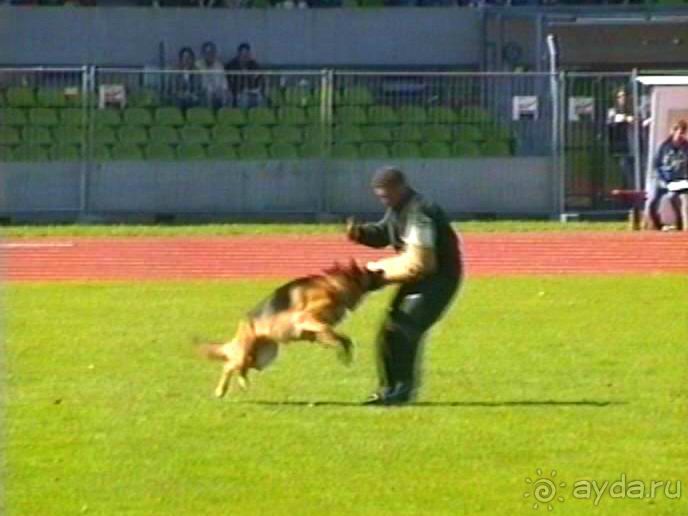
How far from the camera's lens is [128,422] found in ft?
45.9

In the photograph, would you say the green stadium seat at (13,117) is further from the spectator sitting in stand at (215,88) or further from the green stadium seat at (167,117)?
the spectator sitting in stand at (215,88)

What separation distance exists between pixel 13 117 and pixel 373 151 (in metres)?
5.71

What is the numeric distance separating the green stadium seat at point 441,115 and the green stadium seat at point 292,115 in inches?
81.6

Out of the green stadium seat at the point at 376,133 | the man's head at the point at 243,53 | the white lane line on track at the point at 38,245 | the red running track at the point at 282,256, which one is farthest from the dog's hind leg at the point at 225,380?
the man's head at the point at 243,53

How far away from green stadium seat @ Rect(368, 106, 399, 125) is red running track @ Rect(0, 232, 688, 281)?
400 cm

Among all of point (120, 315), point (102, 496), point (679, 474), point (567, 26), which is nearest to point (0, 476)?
point (102, 496)

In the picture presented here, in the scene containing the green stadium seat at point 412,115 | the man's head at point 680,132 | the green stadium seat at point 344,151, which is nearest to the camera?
the man's head at point 680,132

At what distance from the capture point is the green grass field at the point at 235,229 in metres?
31.8

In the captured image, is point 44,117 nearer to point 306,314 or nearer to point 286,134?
point 286,134

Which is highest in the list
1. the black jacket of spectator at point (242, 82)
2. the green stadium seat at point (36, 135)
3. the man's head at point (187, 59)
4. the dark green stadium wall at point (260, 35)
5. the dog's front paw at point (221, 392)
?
the dark green stadium wall at point (260, 35)

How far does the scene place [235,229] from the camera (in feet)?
107

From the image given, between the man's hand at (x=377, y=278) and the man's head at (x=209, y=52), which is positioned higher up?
the man's head at (x=209, y=52)

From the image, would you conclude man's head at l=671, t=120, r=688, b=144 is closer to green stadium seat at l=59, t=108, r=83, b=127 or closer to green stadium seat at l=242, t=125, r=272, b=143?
green stadium seat at l=242, t=125, r=272, b=143

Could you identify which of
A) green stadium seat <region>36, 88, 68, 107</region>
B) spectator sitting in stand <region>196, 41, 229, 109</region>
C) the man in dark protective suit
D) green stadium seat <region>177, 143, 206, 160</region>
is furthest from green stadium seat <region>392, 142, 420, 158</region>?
the man in dark protective suit
